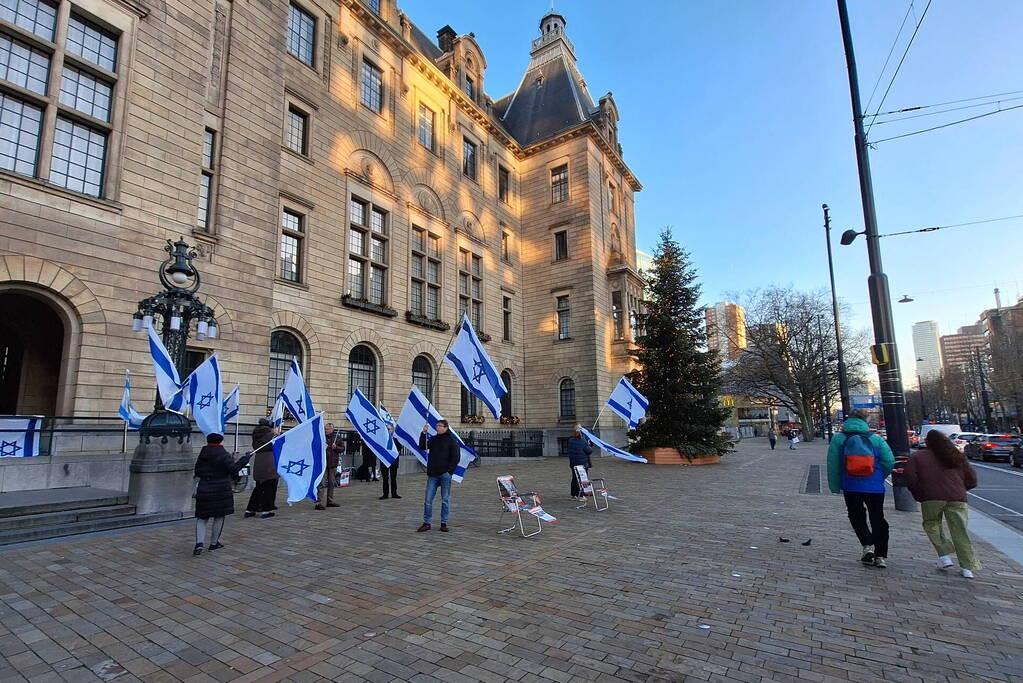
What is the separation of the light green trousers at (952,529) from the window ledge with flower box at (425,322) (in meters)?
21.1

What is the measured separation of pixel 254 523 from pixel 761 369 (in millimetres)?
50836

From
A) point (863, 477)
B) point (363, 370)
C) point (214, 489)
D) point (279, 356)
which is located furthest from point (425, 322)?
point (863, 477)

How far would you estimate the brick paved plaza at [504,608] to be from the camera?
3.99 m

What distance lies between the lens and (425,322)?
25.9 meters

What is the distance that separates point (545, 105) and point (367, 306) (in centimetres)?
2536

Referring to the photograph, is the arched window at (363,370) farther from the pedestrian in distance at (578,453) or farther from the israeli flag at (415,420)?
the israeli flag at (415,420)

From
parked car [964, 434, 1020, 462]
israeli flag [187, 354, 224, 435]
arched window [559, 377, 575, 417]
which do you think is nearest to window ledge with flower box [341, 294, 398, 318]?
israeli flag [187, 354, 224, 435]

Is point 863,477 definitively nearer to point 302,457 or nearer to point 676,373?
point 302,457

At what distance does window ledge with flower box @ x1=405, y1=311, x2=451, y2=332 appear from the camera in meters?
25.0

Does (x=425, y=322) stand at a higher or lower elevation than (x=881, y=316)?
higher

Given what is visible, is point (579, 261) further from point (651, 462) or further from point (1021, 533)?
point (1021, 533)

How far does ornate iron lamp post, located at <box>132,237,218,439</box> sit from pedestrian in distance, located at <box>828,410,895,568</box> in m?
11.4

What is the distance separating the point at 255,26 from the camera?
18.9 metres

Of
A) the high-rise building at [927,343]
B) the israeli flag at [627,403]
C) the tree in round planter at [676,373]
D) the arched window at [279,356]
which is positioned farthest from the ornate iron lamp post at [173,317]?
the high-rise building at [927,343]
